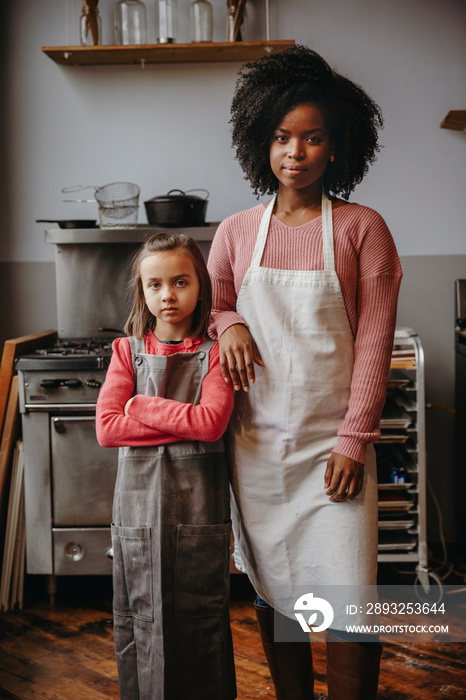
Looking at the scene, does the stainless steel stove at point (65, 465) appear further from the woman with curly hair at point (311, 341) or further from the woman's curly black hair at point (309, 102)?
the woman's curly black hair at point (309, 102)

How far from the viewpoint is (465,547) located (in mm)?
2859

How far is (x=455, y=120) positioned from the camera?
284 cm

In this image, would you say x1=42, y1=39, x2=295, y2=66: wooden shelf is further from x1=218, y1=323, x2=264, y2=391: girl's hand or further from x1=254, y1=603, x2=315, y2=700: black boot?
x1=254, y1=603, x2=315, y2=700: black boot

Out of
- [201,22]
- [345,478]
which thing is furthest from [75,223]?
[345,478]

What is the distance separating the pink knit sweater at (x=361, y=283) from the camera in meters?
1.38

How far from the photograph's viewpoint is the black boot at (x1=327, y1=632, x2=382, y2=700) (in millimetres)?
A: 1371

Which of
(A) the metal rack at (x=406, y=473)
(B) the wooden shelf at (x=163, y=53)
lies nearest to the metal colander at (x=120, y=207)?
(B) the wooden shelf at (x=163, y=53)

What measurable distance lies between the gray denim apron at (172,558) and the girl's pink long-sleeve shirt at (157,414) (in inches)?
1.1

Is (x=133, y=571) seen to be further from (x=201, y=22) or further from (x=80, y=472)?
(x=201, y=22)

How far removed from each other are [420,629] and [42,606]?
138 cm

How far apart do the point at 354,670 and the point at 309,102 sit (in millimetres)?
1175

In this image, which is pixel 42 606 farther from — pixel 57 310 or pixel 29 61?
pixel 29 61

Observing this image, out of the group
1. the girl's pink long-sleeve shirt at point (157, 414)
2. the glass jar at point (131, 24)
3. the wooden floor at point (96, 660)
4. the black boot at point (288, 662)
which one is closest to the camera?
the girl's pink long-sleeve shirt at point (157, 414)

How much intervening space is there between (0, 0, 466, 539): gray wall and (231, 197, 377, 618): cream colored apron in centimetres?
164
